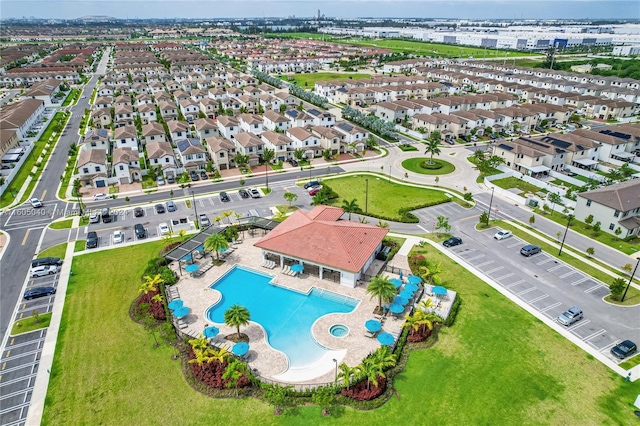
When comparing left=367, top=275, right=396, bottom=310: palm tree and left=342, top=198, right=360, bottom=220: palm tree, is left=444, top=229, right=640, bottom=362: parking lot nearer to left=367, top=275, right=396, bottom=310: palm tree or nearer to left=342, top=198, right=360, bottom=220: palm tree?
left=367, top=275, right=396, bottom=310: palm tree

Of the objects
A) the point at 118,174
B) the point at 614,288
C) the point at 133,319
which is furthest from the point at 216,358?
the point at 118,174

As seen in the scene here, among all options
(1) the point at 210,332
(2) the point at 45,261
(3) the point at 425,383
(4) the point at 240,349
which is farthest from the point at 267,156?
(3) the point at 425,383

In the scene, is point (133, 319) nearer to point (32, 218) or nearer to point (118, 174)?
point (32, 218)

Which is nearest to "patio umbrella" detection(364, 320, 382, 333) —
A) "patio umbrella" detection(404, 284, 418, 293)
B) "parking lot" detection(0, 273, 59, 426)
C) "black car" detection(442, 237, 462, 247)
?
"patio umbrella" detection(404, 284, 418, 293)

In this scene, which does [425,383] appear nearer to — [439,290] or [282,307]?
[439,290]

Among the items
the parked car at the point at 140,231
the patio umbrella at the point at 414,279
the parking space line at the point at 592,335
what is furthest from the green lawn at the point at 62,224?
the parking space line at the point at 592,335

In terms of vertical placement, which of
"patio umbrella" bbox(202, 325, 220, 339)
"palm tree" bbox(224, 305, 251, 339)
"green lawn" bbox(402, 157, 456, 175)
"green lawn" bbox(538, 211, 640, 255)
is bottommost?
"green lawn" bbox(538, 211, 640, 255)
